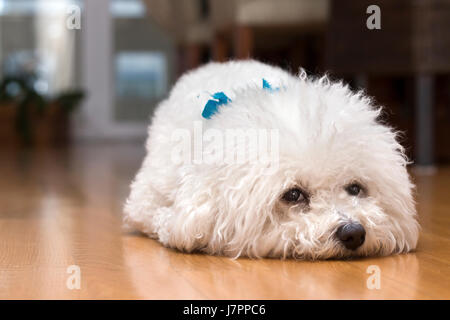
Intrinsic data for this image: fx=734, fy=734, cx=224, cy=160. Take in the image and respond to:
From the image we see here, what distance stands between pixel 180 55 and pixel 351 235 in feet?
13.5

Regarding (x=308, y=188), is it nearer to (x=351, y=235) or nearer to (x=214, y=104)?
(x=351, y=235)

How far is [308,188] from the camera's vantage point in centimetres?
134

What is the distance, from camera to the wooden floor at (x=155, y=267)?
3.64ft

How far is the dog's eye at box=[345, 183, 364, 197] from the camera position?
4.51 ft

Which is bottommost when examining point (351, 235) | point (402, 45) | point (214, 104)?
point (351, 235)

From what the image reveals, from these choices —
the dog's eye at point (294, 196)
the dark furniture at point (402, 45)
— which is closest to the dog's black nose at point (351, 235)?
the dog's eye at point (294, 196)

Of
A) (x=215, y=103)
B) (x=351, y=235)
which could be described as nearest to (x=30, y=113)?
(x=215, y=103)

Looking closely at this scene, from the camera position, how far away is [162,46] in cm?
679

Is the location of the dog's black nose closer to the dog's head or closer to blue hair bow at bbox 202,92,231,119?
the dog's head

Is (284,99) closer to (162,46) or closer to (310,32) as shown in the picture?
(310,32)

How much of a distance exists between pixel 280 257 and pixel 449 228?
23.0 inches

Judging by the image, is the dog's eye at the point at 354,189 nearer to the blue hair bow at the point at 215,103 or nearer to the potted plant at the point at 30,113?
the blue hair bow at the point at 215,103

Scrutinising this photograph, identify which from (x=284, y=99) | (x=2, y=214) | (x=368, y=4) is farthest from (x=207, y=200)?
(x=368, y=4)

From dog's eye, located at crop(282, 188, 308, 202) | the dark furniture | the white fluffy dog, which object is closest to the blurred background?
the dark furniture
